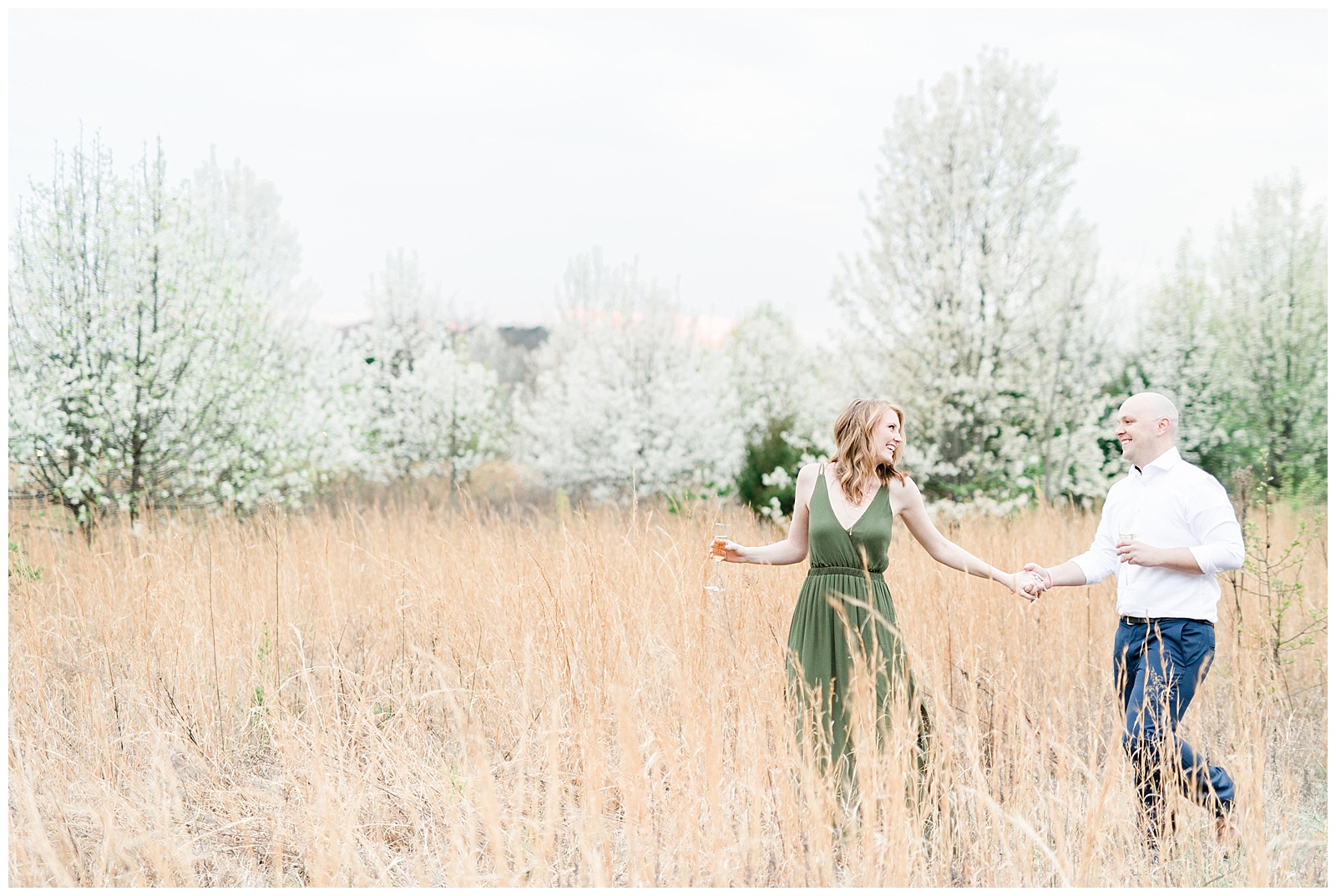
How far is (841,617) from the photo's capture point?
3.12m

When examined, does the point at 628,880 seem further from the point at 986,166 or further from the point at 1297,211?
the point at 1297,211

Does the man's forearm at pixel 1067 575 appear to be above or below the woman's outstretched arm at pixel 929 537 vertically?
below

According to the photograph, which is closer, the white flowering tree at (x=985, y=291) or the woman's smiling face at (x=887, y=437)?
the woman's smiling face at (x=887, y=437)

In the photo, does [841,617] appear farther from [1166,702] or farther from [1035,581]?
[1166,702]

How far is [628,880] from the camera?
282 cm

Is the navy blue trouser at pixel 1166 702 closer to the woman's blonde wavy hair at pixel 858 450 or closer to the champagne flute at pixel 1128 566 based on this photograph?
the champagne flute at pixel 1128 566

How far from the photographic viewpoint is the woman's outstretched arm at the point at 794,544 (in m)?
3.24

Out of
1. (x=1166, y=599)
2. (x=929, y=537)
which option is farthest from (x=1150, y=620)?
(x=929, y=537)

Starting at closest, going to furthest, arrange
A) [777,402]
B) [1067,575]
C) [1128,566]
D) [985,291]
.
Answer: [1128,566] → [1067,575] → [985,291] → [777,402]

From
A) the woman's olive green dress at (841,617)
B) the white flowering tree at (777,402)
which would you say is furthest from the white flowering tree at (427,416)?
the woman's olive green dress at (841,617)

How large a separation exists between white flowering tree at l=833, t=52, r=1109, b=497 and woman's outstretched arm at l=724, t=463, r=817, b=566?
6.89 meters

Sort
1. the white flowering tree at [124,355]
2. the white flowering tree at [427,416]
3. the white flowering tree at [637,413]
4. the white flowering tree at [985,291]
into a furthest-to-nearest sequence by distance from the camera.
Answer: the white flowering tree at [427,416], the white flowering tree at [637,413], the white flowering tree at [985,291], the white flowering tree at [124,355]

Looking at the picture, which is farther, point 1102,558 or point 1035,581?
point 1035,581

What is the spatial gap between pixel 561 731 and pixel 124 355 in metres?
6.34
